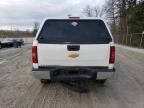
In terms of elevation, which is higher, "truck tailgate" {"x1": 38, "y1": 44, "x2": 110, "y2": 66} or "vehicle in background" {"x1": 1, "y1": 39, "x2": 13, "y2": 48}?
"truck tailgate" {"x1": 38, "y1": 44, "x2": 110, "y2": 66}

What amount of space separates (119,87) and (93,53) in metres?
2.05

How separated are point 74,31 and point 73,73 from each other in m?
1.12

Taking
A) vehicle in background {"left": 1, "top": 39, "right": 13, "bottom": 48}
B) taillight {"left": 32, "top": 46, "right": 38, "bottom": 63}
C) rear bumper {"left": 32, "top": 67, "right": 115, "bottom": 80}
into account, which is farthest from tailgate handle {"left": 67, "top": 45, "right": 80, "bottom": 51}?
vehicle in background {"left": 1, "top": 39, "right": 13, "bottom": 48}

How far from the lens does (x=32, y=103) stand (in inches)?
219

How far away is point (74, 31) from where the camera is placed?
6223 mm

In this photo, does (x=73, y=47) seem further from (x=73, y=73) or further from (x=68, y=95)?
(x=68, y=95)

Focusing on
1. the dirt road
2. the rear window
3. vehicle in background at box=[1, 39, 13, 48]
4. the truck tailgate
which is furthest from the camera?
vehicle in background at box=[1, 39, 13, 48]

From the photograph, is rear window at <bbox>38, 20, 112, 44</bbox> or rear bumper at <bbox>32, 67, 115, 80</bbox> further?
rear window at <bbox>38, 20, 112, 44</bbox>

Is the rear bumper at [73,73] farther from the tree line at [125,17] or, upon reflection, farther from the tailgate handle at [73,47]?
the tree line at [125,17]

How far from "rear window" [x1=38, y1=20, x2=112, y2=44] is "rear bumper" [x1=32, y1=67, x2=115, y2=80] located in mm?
725

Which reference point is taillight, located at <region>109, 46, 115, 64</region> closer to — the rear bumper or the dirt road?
the rear bumper

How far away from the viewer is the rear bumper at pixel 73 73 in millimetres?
5859

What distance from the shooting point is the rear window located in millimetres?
6039

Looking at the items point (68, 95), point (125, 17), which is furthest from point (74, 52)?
point (125, 17)
